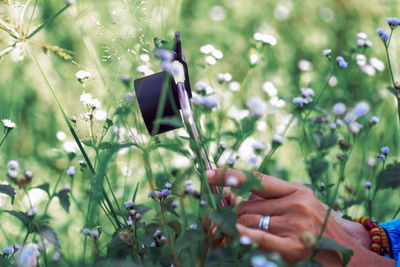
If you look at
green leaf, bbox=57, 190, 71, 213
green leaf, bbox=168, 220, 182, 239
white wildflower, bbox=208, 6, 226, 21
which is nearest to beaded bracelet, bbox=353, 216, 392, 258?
green leaf, bbox=168, 220, 182, 239

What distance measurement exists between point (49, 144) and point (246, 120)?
1038 mm

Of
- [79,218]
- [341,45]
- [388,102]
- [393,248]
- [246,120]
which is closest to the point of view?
[246,120]

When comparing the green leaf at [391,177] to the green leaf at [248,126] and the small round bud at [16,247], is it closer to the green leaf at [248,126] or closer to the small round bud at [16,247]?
the green leaf at [248,126]

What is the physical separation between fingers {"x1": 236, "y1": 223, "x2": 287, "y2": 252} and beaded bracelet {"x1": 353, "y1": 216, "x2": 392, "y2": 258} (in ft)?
1.23

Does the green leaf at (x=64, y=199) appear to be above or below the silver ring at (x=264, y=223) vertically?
above

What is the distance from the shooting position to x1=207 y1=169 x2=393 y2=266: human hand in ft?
1.97

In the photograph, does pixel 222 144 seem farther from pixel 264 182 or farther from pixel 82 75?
pixel 82 75

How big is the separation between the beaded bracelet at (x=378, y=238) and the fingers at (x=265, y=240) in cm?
38

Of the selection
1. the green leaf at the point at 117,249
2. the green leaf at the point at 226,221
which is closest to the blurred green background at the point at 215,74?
the green leaf at the point at 117,249

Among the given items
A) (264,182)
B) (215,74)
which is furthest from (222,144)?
(215,74)

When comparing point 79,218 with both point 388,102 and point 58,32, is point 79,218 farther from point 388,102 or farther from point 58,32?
point 388,102

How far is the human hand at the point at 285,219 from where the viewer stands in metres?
0.60

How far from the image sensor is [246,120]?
0.59 m

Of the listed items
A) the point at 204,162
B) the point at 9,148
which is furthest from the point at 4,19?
the point at 9,148
